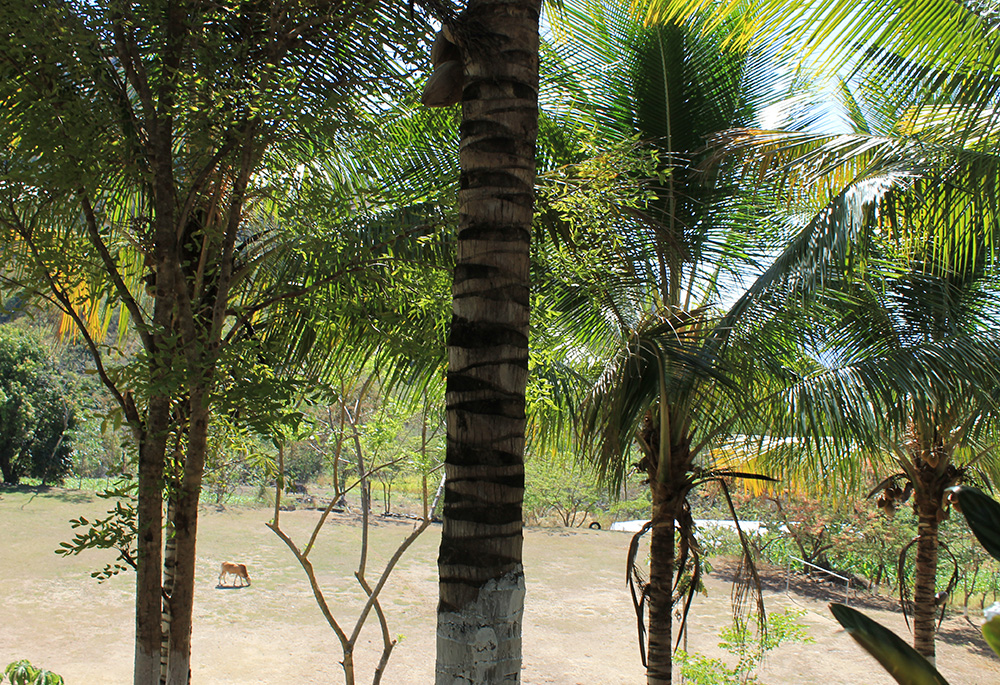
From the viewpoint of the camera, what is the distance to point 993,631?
0.98 m

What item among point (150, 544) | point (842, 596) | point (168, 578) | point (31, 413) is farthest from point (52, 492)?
point (150, 544)

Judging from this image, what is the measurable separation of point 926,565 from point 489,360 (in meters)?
7.07

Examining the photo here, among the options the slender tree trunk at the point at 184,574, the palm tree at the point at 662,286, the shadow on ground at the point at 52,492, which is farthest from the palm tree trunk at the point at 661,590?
the shadow on ground at the point at 52,492

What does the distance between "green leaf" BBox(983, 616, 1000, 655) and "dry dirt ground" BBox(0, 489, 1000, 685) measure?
684 cm

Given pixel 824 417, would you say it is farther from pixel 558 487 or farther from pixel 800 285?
pixel 558 487

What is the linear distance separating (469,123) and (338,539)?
18238 mm

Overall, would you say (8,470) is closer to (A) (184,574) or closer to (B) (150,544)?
(A) (184,574)

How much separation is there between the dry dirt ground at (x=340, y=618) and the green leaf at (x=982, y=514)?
6.77 m

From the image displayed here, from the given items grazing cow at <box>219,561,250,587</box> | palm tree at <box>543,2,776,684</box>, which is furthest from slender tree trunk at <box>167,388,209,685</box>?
grazing cow at <box>219,561,250,587</box>

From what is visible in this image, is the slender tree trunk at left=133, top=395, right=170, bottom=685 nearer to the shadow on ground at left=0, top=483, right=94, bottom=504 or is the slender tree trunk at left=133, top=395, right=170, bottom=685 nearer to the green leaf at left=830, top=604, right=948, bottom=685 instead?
the green leaf at left=830, top=604, right=948, bottom=685

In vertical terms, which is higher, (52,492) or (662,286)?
(662,286)

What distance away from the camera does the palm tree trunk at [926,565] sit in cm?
723

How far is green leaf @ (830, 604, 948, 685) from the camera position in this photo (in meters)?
0.92

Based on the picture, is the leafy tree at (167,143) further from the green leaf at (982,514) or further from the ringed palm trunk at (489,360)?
the green leaf at (982,514)
